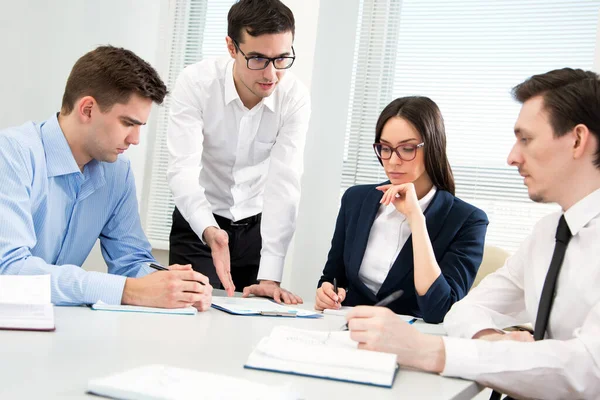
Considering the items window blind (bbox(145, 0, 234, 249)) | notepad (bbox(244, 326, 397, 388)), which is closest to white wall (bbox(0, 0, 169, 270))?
window blind (bbox(145, 0, 234, 249))

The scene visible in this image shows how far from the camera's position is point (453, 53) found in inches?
157

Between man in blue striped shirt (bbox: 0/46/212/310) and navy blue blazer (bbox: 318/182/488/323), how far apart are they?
72 centimetres

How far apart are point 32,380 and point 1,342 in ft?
0.89

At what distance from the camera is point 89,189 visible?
84.5 inches

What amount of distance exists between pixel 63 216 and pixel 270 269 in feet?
2.76

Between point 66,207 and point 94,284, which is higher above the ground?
point 66,207

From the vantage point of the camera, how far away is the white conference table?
38.6 inches

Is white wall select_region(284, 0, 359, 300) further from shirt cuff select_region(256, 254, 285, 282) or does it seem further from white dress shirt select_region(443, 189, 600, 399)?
white dress shirt select_region(443, 189, 600, 399)

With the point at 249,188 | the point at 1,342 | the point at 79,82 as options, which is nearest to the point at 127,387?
the point at 1,342

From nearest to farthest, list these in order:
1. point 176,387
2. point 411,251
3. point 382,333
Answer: point 176,387, point 382,333, point 411,251

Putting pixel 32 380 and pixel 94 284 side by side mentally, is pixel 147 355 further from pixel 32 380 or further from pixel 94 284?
pixel 94 284

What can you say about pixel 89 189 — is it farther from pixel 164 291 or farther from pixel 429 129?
pixel 429 129

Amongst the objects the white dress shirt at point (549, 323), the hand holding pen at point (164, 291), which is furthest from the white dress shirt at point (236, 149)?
the white dress shirt at point (549, 323)

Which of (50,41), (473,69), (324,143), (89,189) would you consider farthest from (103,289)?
(473,69)
